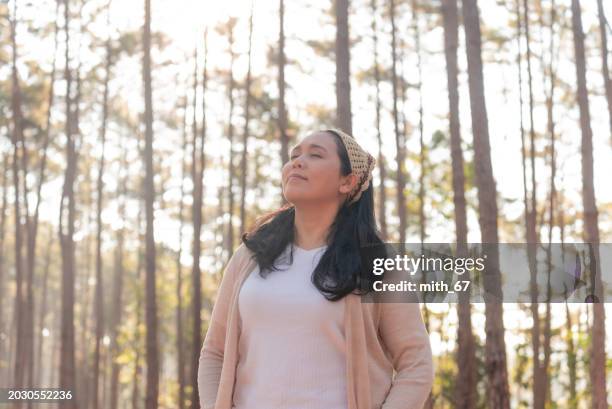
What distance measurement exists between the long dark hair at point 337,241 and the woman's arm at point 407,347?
0.42ft

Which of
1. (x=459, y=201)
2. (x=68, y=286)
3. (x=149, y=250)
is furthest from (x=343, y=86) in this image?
(x=68, y=286)

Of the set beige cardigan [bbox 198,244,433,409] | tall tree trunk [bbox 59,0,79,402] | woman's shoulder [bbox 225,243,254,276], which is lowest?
beige cardigan [bbox 198,244,433,409]

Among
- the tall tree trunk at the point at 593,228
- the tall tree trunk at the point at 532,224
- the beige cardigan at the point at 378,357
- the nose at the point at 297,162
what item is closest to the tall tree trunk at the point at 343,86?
the tall tree trunk at the point at 593,228

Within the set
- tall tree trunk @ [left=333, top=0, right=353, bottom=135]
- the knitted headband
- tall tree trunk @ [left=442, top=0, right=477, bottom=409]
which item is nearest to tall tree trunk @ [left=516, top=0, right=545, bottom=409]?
tall tree trunk @ [left=442, top=0, right=477, bottom=409]

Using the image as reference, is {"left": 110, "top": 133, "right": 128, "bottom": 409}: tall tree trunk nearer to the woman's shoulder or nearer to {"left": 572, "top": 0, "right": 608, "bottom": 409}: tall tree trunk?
{"left": 572, "top": 0, "right": 608, "bottom": 409}: tall tree trunk

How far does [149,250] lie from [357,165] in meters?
Answer: 10.9

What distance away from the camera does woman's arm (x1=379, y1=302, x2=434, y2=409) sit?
2.49 metres

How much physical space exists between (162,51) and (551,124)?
27.6 ft

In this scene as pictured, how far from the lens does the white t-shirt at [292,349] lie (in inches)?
96.0

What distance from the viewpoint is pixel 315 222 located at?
2703mm

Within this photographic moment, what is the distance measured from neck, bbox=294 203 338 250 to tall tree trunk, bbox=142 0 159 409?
1043cm

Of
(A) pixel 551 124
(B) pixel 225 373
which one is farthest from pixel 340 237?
(A) pixel 551 124

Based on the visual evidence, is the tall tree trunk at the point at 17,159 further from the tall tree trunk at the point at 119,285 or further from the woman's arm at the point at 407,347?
the woman's arm at the point at 407,347

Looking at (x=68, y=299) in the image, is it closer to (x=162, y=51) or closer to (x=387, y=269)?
(x=162, y=51)
